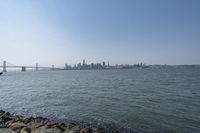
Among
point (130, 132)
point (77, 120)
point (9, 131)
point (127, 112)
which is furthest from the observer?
point (127, 112)

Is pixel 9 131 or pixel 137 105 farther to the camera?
pixel 137 105

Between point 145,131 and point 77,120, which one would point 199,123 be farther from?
point 77,120

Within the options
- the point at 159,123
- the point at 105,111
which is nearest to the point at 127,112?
the point at 105,111

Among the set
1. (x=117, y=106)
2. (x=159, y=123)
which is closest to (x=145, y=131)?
(x=159, y=123)

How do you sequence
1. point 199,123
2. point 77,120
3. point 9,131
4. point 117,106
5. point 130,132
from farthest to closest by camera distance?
1. point 117,106
2. point 77,120
3. point 199,123
4. point 130,132
5. point 9,131

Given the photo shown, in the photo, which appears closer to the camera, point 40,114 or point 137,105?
point 40,114

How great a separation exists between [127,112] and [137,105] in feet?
9.23

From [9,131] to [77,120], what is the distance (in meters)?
5.78

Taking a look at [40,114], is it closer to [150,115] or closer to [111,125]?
[111,125]

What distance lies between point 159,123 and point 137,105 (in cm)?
601

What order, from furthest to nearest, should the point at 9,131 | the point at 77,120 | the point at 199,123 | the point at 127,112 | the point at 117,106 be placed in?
the point at 117,106
the point at 127,112
the point at 77,120
the point at 199,123
the point at 9,131

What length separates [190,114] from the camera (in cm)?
1683

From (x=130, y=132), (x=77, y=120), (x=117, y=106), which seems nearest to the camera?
(x=130, y=132)

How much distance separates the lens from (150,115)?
16750mm
